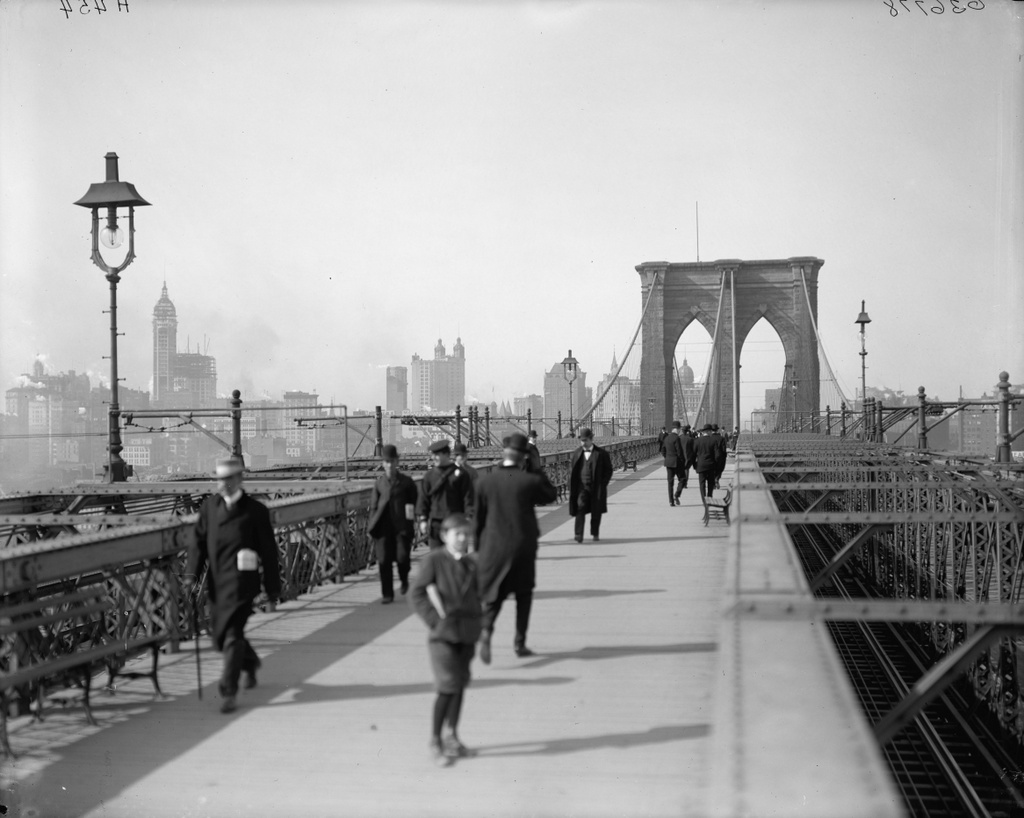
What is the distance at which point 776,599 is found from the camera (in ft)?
14.0

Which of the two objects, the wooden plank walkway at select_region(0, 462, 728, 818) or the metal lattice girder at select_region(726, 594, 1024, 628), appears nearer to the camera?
the metal lattice girder at select_region(726, 594, 1024, 628)

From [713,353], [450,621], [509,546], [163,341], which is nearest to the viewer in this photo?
[450,621]

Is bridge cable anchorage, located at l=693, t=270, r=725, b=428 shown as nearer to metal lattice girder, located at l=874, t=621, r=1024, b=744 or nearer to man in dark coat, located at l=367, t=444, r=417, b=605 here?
Result: man in dark coat, located at l=367, t=444, r=417, b=605

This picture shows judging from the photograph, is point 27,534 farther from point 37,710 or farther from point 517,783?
point 517,783

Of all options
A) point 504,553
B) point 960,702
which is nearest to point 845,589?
point 960,702

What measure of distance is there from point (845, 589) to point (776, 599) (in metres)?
19.1

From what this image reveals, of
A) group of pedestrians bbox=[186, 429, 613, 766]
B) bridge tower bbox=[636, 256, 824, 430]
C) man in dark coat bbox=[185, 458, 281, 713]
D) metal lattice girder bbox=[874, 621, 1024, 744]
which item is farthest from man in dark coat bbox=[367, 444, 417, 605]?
bridge tower bbox=[636, 256, 824, 430]

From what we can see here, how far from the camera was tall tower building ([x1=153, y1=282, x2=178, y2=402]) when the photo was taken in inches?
3009

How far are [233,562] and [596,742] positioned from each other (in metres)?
2.38

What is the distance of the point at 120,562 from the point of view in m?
6.40

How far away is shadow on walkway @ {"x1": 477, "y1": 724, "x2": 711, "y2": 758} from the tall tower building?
7255cm

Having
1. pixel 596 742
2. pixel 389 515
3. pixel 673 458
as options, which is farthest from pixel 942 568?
pixel 596 742

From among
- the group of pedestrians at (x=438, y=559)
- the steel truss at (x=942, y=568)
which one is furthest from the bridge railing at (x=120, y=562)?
the steel truss at (x=942, y=568)

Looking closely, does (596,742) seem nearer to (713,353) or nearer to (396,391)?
(713,353)
